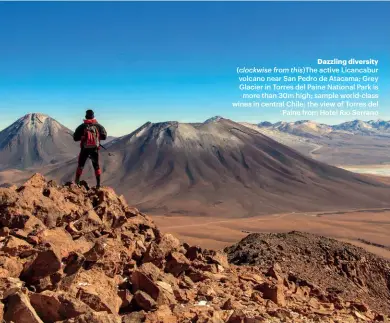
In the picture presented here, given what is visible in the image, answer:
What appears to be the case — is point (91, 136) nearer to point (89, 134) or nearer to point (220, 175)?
point (89, 134)

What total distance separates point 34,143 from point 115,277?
158650 mm

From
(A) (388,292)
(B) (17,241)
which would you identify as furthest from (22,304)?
(A) (388,292)

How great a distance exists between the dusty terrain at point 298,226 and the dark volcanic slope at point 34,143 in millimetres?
95782

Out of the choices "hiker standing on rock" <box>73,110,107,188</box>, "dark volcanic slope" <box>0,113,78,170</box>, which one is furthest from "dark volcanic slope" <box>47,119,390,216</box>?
"hiker standing on rock" <box>73,110,107,188</box>

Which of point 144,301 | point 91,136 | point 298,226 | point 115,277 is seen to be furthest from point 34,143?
point 144,301

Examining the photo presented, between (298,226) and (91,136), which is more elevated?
(91,136)

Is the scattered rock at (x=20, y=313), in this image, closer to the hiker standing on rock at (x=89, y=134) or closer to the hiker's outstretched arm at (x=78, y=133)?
the hiker standing on rock at (x=89, y=134)

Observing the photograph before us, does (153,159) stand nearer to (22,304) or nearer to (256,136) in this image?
(256,136)

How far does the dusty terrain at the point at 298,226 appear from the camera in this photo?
40.6 meters

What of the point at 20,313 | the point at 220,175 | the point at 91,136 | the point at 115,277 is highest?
the point at 91,136

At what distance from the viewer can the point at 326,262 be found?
12.3m

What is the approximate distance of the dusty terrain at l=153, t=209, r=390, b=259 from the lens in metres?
40.6

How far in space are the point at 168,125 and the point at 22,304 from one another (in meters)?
108

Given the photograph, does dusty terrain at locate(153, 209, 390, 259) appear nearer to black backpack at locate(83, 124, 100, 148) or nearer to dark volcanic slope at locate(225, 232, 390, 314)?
dark volcanic slope at locate(225, 232, 390, 314)
